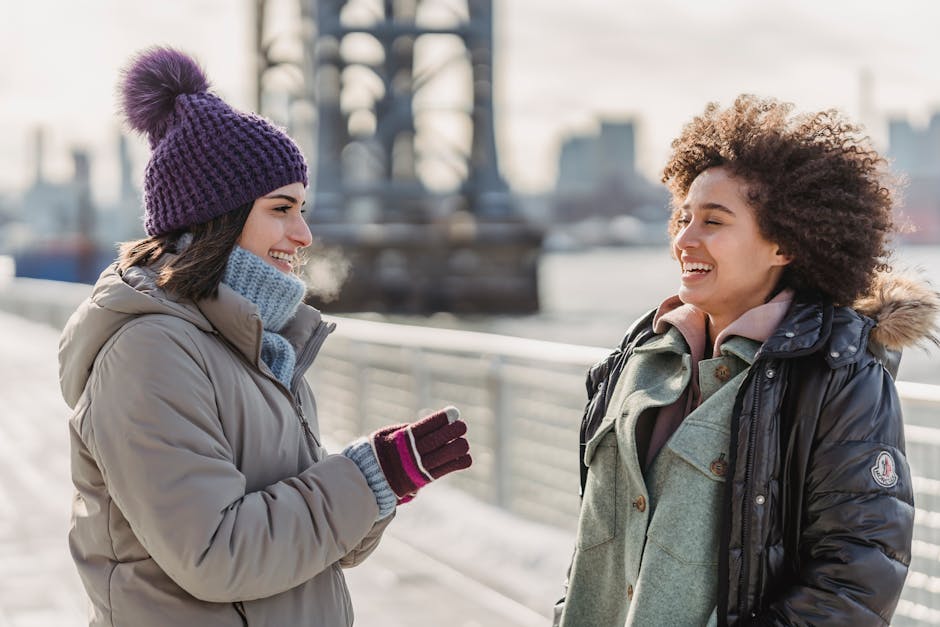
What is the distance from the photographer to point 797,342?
6.59ft

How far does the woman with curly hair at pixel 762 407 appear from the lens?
1938 millimetres

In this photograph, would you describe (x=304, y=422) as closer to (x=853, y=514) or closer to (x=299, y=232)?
(x=299, y=232)

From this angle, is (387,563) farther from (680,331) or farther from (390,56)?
(390,56)

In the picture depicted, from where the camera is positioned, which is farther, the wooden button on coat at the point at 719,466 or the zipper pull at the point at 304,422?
the zipper pull at the point at 304,422

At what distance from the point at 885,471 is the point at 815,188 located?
509 mm

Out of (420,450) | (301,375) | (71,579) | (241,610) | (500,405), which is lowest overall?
(71,579)

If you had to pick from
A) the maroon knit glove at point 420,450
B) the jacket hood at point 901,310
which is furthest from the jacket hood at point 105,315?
the jacket hood at point 901,310

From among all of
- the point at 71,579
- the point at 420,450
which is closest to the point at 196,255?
the point at 420,450

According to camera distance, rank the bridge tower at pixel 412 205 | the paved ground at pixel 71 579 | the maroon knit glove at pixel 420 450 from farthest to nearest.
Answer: the bridge tower at pixel 412 205, the paved ground at pixel 71 579, the maroon knit glove at pixel 420 450

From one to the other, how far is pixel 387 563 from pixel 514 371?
131cm

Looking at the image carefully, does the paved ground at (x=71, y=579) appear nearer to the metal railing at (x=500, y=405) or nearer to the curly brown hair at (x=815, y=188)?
the metal railing at (x=500, y=405)

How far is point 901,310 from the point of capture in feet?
6.94

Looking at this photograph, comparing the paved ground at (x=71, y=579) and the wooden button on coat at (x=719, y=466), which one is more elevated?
the wooden button on coat at (x=719, y=466)

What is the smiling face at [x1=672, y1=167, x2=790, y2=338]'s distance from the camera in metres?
2.16
